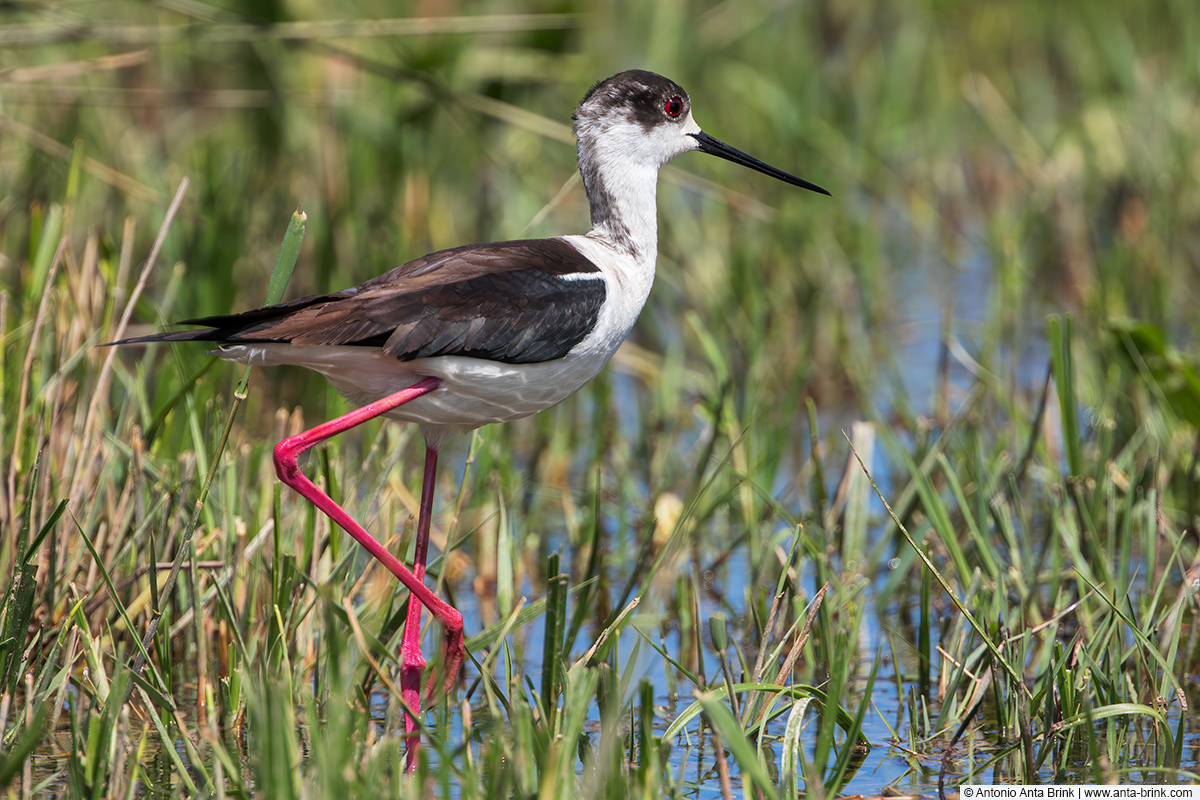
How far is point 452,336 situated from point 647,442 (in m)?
1.91

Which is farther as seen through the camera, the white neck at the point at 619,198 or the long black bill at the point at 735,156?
the long black bill at the point at 735,156

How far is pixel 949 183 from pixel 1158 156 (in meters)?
1.41

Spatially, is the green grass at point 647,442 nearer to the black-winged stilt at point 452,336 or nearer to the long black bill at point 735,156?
the black-winged stilt at point 452,336

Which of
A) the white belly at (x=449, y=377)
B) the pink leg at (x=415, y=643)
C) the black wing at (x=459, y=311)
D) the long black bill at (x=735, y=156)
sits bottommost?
the pink leg at (x=415, y=643)

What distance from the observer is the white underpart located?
3406 mm

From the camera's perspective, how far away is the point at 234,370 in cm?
549

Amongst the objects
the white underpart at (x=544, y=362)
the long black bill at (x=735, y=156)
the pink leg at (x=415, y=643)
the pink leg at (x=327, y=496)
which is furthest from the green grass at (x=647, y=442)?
the long black bill at (x=735, y=156)

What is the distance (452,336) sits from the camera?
3371mm

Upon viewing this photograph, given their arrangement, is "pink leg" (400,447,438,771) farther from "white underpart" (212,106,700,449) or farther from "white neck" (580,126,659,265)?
"white neck" (580,126,659,265)

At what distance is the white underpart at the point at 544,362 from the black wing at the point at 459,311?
0.14 feet

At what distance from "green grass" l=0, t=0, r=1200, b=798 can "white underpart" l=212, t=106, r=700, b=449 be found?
29 cm

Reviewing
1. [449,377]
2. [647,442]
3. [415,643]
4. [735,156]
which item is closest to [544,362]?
[449,377]

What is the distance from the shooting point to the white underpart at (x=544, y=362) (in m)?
3.41

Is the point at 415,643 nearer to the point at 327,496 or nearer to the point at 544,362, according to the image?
the point at 327,496
